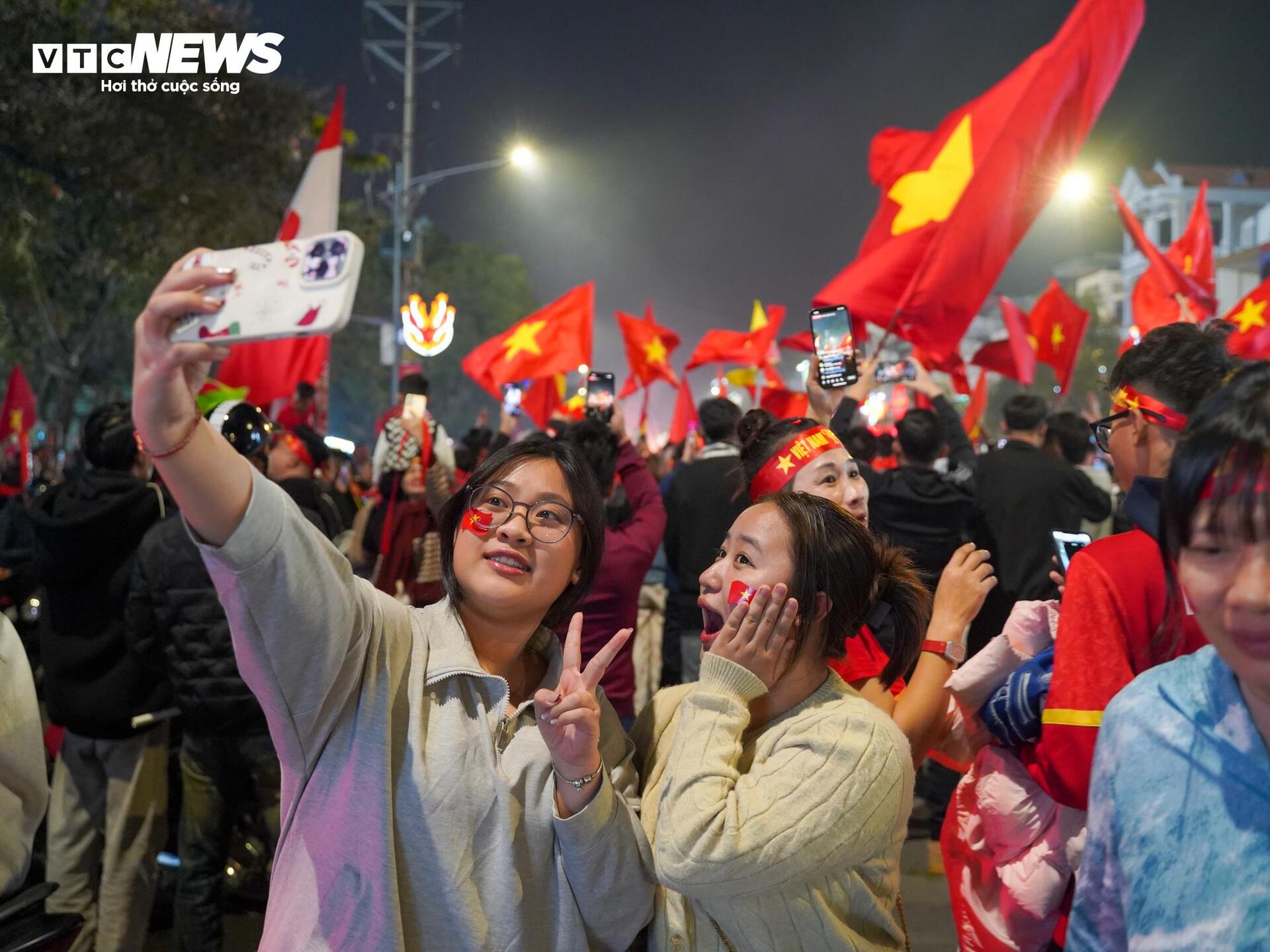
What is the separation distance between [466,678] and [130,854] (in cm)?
311

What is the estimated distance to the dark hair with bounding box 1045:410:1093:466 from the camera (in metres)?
6.77

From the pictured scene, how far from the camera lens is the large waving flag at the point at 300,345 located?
715 cm

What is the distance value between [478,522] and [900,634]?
1.02m

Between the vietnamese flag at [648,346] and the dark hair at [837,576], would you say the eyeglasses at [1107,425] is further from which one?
the vietnamese flag at [648,346]

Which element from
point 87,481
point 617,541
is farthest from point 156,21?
point 617,541

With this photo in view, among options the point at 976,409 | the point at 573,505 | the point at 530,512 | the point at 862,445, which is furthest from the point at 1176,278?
the point at 530,512

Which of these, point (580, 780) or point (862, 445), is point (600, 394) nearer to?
point (862, 445)

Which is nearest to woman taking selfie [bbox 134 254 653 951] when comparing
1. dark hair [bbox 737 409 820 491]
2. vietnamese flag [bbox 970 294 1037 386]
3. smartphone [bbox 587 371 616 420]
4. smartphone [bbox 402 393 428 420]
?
dark hair [bbox 737 409 820 491]

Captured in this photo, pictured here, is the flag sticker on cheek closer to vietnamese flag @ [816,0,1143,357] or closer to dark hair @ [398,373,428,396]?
vietnamese flag @ [816,0,1143,357]

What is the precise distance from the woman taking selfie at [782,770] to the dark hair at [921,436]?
11.4 feet

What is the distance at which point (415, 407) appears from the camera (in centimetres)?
528

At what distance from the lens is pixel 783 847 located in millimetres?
1854

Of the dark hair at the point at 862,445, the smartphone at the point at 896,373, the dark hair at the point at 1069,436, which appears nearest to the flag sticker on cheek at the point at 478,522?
the dark hair at the point at 862,445

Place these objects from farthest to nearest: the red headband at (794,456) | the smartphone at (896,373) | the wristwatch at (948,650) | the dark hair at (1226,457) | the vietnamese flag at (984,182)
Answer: the smartphone at (896,373), the vietnamese flag at (984,182), the red headband at (794,456), the wristwatch at (948,650), the dark hair at (1226,457)
